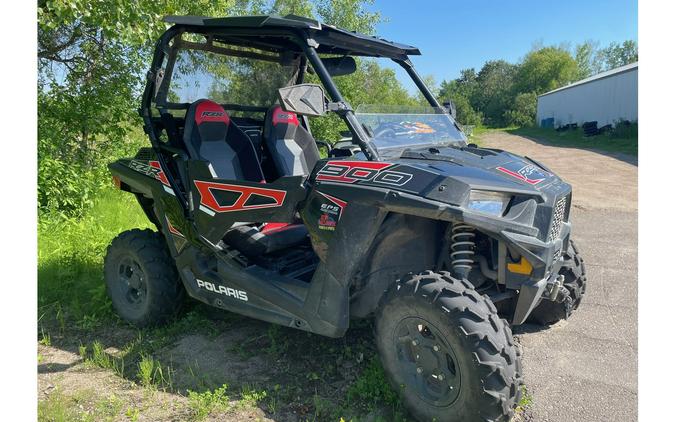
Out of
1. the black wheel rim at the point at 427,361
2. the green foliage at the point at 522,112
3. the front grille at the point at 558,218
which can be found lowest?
the black wheel rim at the point at 427,361

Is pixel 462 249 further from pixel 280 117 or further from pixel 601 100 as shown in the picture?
pixel 601 100

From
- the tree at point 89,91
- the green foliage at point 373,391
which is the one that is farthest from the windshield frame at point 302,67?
the tree at point 89,91

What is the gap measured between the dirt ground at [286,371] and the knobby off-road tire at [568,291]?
0.46 ft

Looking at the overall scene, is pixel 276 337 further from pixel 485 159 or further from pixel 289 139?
pixel 485 159

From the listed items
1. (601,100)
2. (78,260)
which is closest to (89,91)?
(78,260)

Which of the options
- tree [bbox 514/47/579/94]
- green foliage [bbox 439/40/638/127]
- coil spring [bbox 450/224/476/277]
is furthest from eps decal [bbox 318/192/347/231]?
tree [bbox 514/47/579/94]

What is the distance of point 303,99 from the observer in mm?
2875

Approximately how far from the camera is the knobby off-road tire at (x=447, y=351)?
2590 mm

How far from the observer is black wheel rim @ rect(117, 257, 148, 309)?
4.38 meters

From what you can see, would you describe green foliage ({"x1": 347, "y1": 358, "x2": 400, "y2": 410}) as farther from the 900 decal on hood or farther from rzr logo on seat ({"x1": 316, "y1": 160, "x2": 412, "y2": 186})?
the 900 decal on hood

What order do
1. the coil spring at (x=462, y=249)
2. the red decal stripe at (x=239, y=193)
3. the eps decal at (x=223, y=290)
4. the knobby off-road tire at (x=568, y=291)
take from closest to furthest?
1. the coil spring at (x=462, y=249)
2. the red decal stripe at (x=239, y=193)
3. the eps decal at (x=223, y=290)
4. the knobby off-road tire at (x=568, y=291)

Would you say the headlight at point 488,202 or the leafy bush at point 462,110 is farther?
the leafy bush at point 462,110

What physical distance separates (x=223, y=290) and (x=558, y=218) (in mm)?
2293

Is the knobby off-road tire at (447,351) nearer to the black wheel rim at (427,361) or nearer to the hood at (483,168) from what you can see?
the black wheel rim at (427,361)
